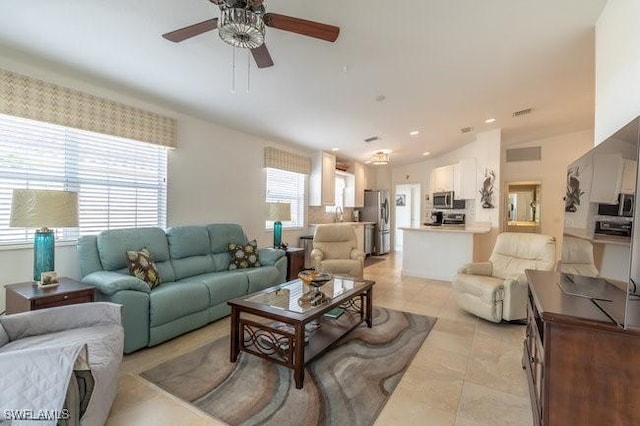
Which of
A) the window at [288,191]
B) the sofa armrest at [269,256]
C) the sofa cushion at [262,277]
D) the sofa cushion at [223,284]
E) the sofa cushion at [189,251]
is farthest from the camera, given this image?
the window at [288,191]

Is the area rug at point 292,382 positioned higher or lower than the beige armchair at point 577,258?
lower

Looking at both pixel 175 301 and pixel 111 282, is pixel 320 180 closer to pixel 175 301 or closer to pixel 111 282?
pixel 175 301

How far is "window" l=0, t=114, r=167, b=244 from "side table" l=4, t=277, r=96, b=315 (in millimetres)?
581

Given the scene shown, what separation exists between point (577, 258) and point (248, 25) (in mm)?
2488

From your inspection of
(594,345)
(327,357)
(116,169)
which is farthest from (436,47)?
(116,169)

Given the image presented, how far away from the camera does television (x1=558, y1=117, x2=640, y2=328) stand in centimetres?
121

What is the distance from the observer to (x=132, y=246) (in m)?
2.98

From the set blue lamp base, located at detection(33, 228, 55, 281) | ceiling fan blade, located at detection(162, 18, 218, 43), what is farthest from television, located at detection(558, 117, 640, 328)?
blue lamp base, located at detection(33, 228, 55, 281)

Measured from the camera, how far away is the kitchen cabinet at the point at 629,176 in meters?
1.24

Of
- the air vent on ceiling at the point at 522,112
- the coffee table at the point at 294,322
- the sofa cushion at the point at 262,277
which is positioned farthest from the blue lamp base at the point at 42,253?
the air vent on ceiling at the point at 522,112

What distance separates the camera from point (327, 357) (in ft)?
8.04

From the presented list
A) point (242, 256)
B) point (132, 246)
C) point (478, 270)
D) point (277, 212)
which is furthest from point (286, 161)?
point (478, 270)

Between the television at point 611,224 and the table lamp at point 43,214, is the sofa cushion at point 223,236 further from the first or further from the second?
the television at point 611,224

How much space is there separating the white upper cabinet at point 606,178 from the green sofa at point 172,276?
3129 millimetres
